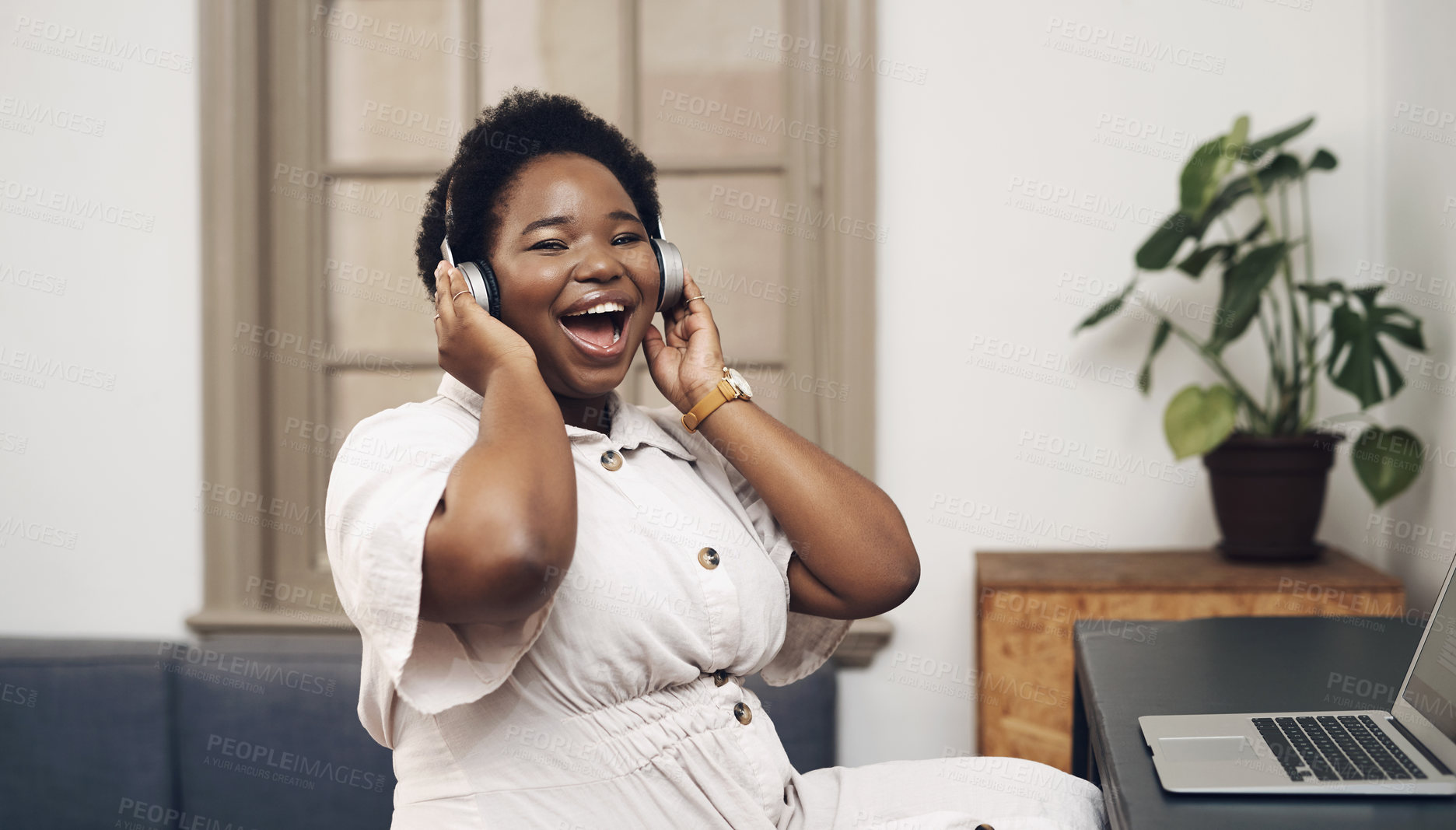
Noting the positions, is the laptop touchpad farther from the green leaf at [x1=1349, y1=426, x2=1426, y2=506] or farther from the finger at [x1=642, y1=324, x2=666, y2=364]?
the green leaf at [x1=1349, y1=426, x2=1426, y2=506]

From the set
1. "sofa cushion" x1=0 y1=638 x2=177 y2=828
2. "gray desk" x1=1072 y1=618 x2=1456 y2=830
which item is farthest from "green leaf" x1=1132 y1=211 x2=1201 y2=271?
"sofa cushion" x1=0 y1=638 x2=177 y2=828

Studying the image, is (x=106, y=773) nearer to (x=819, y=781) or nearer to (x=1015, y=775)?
(x=819, y=781)

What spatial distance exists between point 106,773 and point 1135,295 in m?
2.38

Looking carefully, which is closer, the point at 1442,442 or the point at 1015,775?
the point at 1015,775

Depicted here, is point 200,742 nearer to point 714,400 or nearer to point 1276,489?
point 714,400

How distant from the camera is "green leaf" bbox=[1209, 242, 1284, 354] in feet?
6.49

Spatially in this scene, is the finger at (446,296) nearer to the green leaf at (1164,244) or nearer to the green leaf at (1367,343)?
the green leaf at (1164,244)

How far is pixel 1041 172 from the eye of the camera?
2.31m

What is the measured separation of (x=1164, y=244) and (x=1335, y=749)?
1.27m

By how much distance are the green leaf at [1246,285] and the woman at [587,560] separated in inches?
44.6

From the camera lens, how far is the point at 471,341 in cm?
104

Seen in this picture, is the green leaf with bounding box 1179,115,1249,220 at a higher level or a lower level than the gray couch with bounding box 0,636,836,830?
higher

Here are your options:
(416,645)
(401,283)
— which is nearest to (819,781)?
(416,645)

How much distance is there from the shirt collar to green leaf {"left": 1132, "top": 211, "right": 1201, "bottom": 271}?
1.21m
